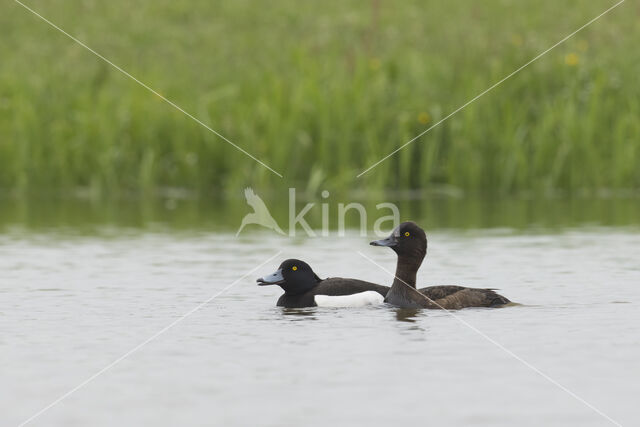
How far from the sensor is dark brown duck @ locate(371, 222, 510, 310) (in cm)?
977

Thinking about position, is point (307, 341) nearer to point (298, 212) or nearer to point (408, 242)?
point (408, 242)

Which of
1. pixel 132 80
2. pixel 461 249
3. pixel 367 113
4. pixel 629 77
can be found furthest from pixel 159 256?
pixel 629 77

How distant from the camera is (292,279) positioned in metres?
10.2

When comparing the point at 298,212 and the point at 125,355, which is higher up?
the point at 298,212

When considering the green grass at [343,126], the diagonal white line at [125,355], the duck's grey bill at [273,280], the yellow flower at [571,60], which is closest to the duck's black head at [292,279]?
the duck's grey bill at [273,280]

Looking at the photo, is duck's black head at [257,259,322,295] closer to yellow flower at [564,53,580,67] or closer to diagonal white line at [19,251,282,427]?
diagonal white line at [19,251,282,427]

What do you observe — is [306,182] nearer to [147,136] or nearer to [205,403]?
[147,136]

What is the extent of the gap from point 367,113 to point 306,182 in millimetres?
1322

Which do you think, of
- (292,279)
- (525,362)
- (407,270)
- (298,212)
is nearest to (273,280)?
(292,279)

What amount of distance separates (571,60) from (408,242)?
A: 405 inches

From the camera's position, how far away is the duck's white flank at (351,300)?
9.88 meters

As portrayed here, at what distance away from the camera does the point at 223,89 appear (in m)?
19.5

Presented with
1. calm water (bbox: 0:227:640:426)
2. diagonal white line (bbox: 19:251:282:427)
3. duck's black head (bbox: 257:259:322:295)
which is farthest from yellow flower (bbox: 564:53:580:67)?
duck's black head (bbox: 257:259:322:295)

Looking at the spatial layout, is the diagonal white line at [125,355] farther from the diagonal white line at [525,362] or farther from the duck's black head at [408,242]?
the diagonal white line at [525,362]
